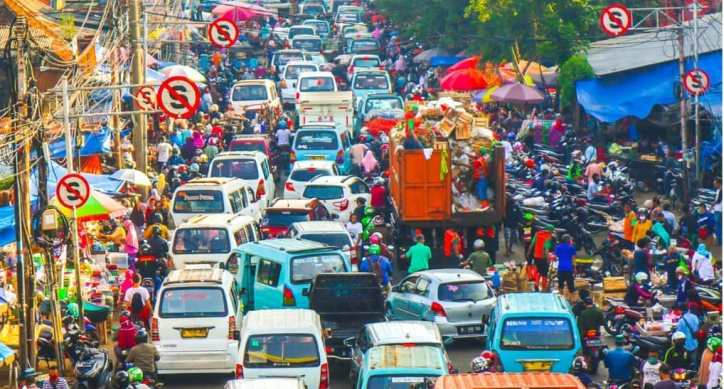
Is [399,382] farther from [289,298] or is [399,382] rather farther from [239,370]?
[289,298]

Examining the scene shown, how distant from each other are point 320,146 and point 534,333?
72.5 ft

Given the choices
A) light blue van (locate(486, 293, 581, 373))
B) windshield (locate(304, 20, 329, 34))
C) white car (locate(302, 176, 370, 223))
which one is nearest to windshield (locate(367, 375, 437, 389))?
light blue van (locate(486, 293, 581, 373))

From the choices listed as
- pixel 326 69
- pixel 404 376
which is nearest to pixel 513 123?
pixel 326 69

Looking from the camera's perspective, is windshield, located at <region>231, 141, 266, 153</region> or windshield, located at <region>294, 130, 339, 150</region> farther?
windshield, located at <region>294, 130, 339, 150</region>

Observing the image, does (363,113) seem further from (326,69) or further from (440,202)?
(440,202)

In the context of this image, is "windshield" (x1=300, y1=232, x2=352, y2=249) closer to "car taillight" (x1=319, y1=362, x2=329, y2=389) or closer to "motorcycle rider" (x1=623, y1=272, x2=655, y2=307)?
"motorcycle rider" (x1=623, y1=272, x2=655, y2=307)

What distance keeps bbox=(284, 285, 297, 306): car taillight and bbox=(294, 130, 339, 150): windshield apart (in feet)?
57.3

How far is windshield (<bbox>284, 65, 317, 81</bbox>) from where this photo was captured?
61600mm

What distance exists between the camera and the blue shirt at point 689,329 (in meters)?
24.7

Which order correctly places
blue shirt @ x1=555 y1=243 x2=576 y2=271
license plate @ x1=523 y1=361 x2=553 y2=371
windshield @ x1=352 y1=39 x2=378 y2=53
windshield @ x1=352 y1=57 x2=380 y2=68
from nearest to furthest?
license plate @ x1=523 y1=361 x2=553 y2=371 < blue shirt @ x1=555 y1=243 x2=576 y2=271 < windshield @ x1=352 y1=57 x2=380 y2=68 < windshield @ x1=352 y1=39 x2=378 y2=53

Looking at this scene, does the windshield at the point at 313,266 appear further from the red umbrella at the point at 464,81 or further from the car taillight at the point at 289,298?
the red umbrella at the point at 464,81

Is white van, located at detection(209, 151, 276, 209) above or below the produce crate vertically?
above

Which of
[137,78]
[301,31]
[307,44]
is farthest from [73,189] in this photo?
[301,31]

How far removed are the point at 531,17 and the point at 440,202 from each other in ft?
58.3
